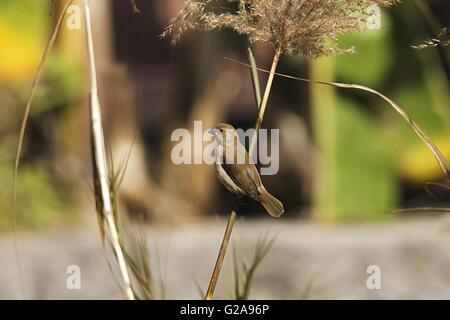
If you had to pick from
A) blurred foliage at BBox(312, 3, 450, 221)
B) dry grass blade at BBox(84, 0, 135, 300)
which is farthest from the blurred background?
dry grass blade at BBox(84, 0, 135, 300)

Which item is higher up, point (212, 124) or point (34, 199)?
point (212, 124)

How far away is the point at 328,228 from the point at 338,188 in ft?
0.44

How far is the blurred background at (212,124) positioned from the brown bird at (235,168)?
1.14 m

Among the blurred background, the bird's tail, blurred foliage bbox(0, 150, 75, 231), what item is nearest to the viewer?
the bird's tail

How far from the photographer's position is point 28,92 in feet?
6.66

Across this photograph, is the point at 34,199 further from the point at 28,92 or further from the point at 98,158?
the point at 98,158

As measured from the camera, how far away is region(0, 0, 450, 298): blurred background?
5.72 ft

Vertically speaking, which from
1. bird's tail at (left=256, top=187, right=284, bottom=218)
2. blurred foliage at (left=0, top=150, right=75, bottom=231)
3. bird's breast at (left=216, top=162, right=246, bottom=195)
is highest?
bird's breast at (left=216, top=162, right=246, bottom=195)

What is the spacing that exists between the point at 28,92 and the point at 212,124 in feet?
2.27

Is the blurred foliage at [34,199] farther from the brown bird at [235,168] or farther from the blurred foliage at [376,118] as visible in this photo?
the brown bird at [235,168]

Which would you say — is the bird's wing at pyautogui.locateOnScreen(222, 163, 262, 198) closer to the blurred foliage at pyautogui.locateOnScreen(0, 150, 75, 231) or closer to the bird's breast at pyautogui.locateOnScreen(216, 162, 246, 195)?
the bird's breast at pyautogui.locateOnScreen(216, 162, 246, 195)

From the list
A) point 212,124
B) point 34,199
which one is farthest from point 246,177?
point 34,199

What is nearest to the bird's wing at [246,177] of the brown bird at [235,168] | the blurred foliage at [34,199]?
the brown bird at [235,168]
